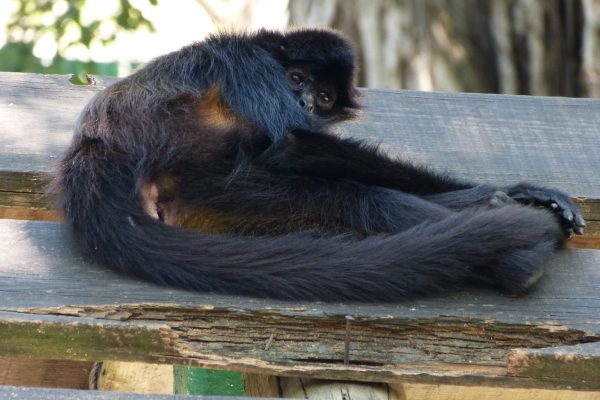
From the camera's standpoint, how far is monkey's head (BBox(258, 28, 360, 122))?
4.09 m

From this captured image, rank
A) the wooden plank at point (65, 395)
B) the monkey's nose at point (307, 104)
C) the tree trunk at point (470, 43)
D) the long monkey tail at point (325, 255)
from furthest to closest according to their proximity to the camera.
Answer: the tree trunk at point (470, 43) → the monkey's nose at point (307, 104) → the long monkey tail at point (325, 255) → the wooden plank at point (65, 395)

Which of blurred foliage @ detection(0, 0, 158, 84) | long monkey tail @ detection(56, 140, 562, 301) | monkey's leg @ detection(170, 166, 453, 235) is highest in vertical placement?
long monkey tail @ detection(56, 140, 562, 301)

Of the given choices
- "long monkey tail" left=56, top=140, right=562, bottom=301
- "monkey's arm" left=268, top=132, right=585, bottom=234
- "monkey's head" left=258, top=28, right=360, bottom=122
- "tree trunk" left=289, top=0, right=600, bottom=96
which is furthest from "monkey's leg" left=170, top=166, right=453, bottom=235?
"tree trunk" left=289, top=0, right=600, bottom=96

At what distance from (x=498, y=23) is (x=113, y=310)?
4.90 metres

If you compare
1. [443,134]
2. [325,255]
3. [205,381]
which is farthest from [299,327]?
[443,134]

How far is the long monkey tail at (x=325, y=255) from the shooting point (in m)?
2.52

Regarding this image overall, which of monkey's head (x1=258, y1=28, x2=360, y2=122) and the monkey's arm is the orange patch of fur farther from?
monkey's head (x1=258, y1=28, x2=360, y2=122)

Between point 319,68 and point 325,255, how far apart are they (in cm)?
178

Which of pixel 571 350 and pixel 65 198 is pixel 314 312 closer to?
pixel 571 350

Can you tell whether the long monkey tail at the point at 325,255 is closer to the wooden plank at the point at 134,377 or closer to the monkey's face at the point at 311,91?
the wooden plank at the point at 134,377

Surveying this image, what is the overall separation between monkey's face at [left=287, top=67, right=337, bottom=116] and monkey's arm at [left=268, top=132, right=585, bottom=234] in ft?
2.65

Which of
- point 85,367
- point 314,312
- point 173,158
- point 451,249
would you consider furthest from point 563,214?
point 85,367

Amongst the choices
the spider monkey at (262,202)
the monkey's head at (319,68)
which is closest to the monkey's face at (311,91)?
the monkey's head at (319,68)

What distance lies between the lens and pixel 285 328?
2359 mm
